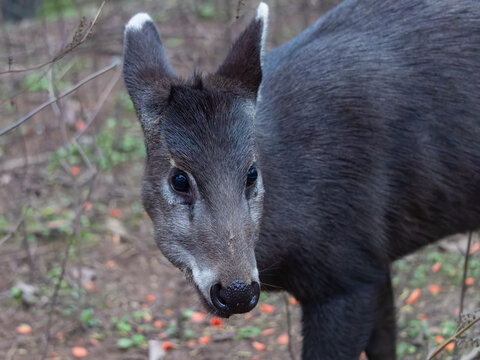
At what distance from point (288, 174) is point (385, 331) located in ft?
4.79

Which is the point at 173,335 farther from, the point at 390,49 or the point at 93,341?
the point at 390,49

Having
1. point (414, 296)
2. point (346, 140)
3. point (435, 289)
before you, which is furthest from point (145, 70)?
point (435, 289)

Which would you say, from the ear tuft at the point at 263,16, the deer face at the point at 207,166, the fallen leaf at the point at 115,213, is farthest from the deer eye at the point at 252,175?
the fallen leaf at the point at 115,213

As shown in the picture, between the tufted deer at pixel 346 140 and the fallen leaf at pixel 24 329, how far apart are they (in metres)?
2.39

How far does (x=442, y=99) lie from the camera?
466 cm

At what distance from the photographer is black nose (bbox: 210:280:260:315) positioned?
11.7ft

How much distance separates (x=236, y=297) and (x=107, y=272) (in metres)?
3.62

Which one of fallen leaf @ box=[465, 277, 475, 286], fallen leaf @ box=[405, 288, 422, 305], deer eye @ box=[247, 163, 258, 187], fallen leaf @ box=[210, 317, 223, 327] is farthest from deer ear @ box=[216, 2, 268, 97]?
fallen leaf @ box=[465, 277, 475, 286]

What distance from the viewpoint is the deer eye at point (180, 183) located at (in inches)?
160

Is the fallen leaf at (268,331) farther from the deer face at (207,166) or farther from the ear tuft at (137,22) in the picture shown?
the ear tuft at (137,22)

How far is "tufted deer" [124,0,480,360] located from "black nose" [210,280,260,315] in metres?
0.65

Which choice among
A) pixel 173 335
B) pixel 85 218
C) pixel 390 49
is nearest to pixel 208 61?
pixel 85 218

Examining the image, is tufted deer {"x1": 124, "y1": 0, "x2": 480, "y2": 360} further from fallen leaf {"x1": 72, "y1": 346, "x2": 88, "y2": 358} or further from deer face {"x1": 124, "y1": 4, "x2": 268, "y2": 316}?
fallen leaf {"x1": 72, "y1": 346, "x2": 88, "y2": 358}

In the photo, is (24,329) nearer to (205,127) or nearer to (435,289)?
(205,127)
